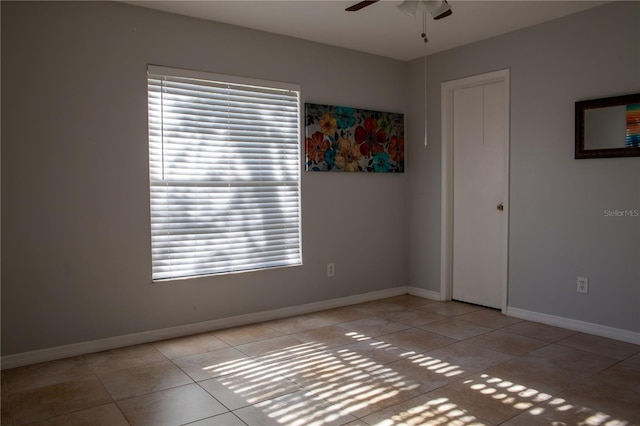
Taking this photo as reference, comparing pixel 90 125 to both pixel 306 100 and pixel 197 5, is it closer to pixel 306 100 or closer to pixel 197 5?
pixel 197 5

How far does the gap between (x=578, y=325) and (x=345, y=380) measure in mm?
2050

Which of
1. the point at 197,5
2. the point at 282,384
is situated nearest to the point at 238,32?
the point at 197,5

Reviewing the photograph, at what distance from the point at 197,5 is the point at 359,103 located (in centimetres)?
179

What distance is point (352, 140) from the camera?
457cm

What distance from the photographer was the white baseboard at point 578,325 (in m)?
3.47

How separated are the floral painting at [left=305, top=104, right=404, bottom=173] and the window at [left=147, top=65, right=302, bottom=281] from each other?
16 centimetres

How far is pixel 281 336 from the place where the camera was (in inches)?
145

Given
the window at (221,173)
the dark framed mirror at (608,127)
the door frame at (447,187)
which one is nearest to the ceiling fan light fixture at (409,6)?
the window at (221,173)

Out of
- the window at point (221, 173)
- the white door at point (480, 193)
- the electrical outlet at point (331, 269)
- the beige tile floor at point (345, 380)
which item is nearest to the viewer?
the beige tile floor at point (345, 380)

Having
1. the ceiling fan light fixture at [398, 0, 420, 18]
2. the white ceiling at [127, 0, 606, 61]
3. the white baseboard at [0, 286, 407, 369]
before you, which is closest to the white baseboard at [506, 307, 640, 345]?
the white baseboard at [0, 286, 407, 369]

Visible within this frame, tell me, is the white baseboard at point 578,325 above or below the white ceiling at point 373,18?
below

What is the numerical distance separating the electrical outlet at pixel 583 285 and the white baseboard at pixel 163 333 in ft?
6.03

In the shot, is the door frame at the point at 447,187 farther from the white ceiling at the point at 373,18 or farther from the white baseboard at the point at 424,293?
the white ceiling at the point at 373,18

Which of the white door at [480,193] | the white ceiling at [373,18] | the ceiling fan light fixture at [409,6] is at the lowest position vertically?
the white door at [480,193]
